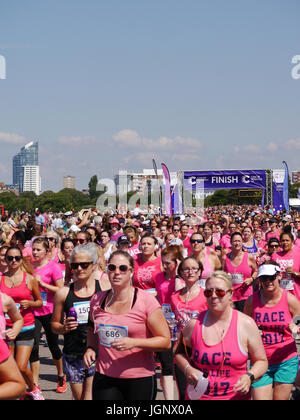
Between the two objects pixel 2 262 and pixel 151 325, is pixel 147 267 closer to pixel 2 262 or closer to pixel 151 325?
pixel 2 262

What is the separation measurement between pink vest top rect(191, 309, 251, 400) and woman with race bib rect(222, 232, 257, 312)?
3.98 m

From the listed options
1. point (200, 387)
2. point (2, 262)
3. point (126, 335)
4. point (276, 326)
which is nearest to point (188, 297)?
point (276, 326)

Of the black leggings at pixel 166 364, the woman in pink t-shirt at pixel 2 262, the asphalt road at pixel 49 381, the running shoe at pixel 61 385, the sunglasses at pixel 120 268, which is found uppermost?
the sunglasses at pixel 120 268

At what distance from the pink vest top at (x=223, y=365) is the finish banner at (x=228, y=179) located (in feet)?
102

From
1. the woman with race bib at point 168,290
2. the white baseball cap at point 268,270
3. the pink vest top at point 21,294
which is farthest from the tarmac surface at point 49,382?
the white baseball cap at point 268,270

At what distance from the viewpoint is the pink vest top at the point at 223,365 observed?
3.73m

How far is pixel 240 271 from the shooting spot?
7.96 metres

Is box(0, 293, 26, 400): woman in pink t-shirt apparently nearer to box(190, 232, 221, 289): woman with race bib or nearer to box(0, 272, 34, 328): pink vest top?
box(0, 272, 34, 328): pink vest top

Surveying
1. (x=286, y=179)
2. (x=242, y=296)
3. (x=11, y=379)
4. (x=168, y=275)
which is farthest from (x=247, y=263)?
(x=286, y=179)

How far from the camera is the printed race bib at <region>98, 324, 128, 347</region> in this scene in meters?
A: 4.00

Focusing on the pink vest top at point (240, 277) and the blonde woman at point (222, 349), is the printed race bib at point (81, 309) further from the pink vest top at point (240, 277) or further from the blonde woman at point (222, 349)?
the pink vest top at point (240, 277)

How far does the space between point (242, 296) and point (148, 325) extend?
156 inches

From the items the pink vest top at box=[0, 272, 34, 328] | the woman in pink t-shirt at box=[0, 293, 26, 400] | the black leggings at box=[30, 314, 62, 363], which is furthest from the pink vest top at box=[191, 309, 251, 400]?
the black leggings at box=[30, 314, 62, 363]

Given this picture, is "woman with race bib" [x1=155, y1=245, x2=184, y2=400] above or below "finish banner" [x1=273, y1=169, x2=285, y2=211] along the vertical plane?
below
